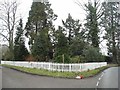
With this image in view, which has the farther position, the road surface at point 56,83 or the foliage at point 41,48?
the foliage at point 41,48

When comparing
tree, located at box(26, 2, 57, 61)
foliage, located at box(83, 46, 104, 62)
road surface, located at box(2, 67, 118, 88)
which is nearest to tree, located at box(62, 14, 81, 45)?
tree, located at box(26, 2, 57, 61)

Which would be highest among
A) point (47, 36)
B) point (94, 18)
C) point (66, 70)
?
point (94, 18)

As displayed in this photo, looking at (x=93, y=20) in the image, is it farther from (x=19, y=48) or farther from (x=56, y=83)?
(x=56, y=83)

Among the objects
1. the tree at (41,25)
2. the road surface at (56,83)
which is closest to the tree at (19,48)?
the tree at (41,25)

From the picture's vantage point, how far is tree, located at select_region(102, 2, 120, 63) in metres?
60.5

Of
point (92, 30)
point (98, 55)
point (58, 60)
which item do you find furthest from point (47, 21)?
point (58, 60)

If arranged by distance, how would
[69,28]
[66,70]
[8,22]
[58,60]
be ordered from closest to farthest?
[66,70]
[58,60]
[8,22]
[69,28]

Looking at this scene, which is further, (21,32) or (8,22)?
(21,32)

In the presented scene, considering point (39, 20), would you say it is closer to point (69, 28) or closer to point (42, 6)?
point (42, 6)

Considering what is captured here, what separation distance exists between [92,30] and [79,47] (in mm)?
4773

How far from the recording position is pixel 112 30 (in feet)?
199

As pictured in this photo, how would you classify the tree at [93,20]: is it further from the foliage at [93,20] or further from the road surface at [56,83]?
the road surface at [56,83]

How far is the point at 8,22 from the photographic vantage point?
5647 cm

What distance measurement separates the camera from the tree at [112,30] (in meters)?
60.5
